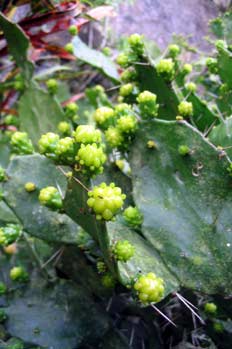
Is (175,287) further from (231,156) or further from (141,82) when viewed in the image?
(141,82)

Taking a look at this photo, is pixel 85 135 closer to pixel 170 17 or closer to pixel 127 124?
pixel 127 124

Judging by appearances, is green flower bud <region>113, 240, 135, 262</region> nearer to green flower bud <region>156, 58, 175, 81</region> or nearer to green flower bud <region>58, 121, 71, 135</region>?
green flower bud <region>156, 58, 175, 81</region>

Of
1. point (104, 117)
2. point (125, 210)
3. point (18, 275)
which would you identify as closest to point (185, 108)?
point (104, 117)

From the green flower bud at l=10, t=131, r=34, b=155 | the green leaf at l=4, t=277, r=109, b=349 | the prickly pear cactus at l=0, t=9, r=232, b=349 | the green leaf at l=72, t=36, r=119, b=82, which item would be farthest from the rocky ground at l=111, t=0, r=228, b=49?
the green leaf at l=4, t=277, r=109, b=349

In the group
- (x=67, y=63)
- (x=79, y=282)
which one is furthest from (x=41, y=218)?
A: (x=67, y=63)

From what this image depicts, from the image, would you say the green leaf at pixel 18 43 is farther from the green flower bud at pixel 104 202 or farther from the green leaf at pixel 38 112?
the green flower bud at pixel 104 202

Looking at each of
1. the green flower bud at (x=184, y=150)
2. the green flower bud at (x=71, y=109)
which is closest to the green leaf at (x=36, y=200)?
the green flower bud at (x=184, y=150)
